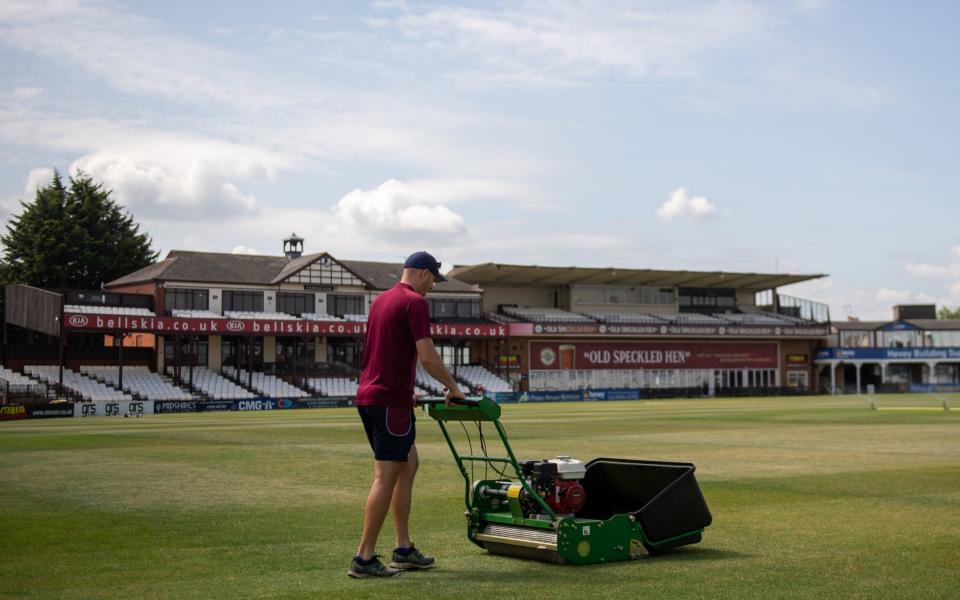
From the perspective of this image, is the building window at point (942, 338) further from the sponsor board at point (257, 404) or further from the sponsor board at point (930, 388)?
the sponsor board at point (257, 404)

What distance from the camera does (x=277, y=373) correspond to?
6888 centimetres

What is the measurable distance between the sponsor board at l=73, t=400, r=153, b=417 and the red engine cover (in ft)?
136

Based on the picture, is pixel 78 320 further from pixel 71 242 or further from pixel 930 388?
pixel 930 388

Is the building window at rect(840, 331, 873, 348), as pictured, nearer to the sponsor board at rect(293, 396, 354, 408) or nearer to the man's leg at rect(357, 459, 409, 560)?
the sponsor board at rect(293, 396, 354, 408)

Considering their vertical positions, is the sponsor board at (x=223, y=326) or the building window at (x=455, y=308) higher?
the building window at (x=455, y=308)

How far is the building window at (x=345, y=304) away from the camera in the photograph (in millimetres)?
Result: 74938

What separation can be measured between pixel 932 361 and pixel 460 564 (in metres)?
97.0

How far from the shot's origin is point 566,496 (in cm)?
880

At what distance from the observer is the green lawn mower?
813cm

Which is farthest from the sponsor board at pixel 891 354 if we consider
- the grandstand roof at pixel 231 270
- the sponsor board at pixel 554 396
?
the grandstand roof at pixel 231 270

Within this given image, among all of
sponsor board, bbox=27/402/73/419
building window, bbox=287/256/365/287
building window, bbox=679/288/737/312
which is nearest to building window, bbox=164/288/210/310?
building window, bbox=287/256/365/287

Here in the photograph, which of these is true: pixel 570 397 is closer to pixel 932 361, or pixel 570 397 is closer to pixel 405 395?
pixel 932 361

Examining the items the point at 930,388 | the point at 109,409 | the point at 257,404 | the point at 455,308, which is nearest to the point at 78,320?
the point at 257,404

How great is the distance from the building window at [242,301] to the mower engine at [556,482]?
64.9 meters
